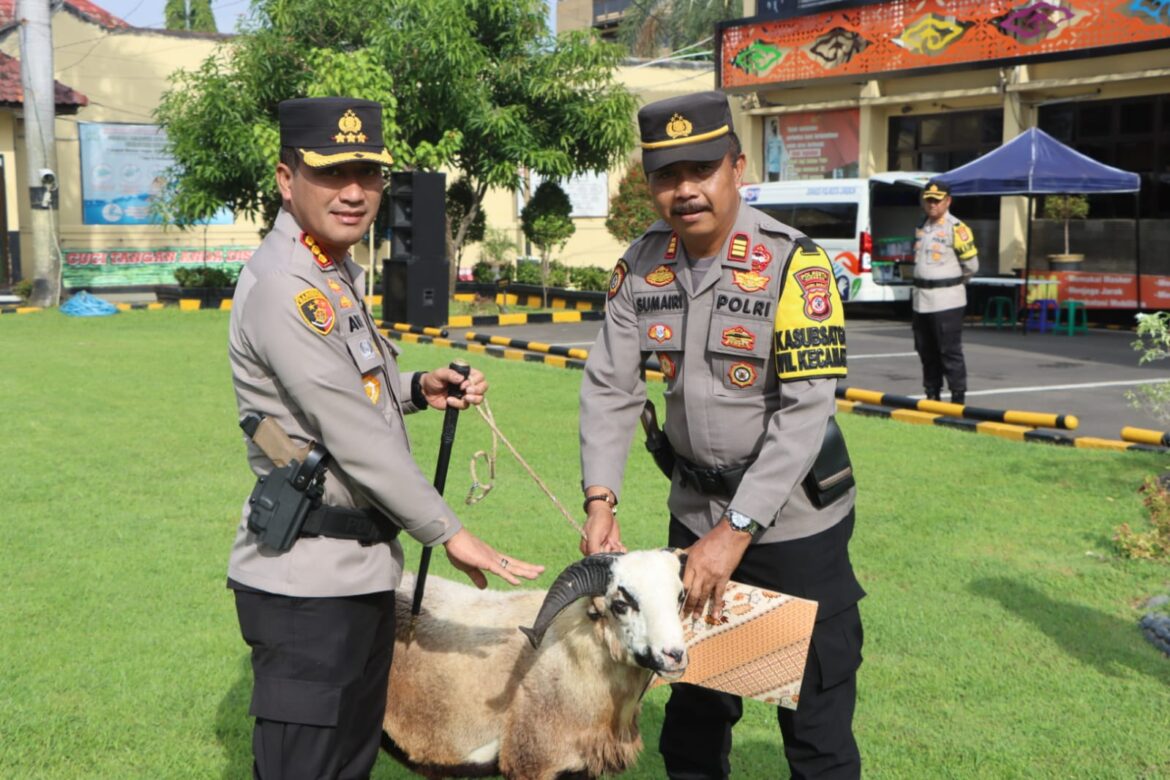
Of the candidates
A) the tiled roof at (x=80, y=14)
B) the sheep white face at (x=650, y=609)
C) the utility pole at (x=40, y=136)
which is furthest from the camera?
the tiled roof at (x=80, y=14)

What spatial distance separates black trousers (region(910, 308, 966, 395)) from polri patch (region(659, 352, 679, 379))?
25.9ft

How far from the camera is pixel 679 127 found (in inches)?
129

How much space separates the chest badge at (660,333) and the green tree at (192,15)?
5225 centimetres

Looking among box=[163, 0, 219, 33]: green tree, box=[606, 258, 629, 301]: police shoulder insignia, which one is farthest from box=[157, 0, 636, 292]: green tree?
box=[163, 0, 219, 33]: green tree

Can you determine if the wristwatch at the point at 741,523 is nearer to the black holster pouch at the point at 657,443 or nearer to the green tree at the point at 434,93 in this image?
the black holster pouch at the point at 657,443

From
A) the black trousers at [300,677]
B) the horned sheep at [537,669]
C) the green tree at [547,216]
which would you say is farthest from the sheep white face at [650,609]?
the green tree at [547,216]

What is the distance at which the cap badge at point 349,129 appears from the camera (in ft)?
9.95

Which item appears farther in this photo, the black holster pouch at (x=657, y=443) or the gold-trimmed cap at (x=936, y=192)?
the gold-trimmed cap at (x=936, y=192)

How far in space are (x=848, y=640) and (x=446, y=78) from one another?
1834 centimetres

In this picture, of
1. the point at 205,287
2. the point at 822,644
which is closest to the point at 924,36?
the point at 205,287

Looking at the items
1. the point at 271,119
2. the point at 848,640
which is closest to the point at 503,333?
the point at 271,119

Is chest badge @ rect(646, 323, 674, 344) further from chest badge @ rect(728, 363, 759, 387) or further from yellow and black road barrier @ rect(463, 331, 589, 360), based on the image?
yellow and black road barrier @ rect(463, 331, 589, 360)

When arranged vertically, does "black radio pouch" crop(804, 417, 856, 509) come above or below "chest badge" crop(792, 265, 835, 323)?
below

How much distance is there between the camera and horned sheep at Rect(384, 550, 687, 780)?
10.7ft
